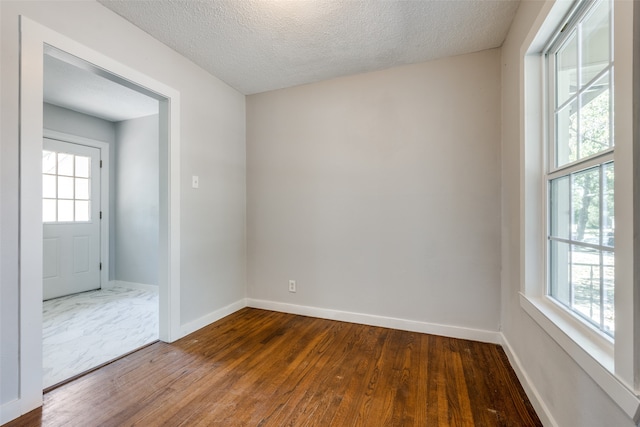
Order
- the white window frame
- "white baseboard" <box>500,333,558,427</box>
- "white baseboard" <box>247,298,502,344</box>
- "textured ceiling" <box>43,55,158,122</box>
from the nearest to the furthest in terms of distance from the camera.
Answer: the white window frame < "white baseboard" <box>500,333,558,427</box> < "white baseboard" <box>247,298,502,344</box> < "textured ceiling" <box>43,55,158,122</box>

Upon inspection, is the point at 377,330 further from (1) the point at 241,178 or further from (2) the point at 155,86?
(2) the point at 155,86

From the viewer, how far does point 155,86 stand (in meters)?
2.24

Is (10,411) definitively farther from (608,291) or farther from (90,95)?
(90,95)

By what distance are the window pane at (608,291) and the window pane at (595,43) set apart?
773mm

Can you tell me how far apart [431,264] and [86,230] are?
456 centimetres

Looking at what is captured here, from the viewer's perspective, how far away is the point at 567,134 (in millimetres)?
1465

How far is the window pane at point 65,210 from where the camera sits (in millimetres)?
3705

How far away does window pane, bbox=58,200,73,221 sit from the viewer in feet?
12.2

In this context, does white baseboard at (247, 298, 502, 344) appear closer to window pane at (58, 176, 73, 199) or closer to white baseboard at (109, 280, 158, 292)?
white baseboard at (109, 280, 158, 292)

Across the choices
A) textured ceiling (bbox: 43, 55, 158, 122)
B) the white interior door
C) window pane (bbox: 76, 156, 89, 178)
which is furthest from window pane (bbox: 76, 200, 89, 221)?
textured ceiling (bbox: 43, 55, 158, 122)

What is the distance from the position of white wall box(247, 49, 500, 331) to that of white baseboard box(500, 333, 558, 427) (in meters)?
0.41

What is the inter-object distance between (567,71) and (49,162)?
5.26 meters

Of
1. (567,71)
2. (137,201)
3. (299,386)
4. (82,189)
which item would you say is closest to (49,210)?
(82,189)

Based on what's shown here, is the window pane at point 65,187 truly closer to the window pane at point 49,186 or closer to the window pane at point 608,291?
the window pane at point 49,186
